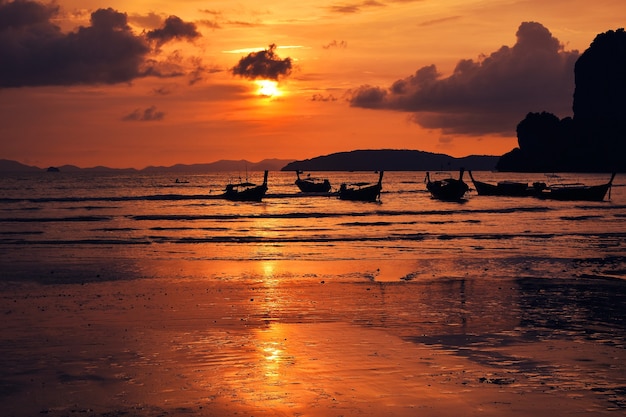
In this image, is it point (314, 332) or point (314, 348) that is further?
point (314, 332)

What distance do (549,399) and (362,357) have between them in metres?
3.80

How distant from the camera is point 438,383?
12.6 meters

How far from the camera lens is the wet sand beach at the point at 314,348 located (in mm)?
11633

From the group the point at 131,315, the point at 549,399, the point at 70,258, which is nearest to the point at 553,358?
the point at 549,399

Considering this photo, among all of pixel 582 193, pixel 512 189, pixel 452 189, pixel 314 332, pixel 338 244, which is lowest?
pixel 338 244

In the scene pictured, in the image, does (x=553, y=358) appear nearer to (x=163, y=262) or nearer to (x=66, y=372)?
(x=66, y=372)

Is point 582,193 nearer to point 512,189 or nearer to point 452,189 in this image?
point 452,189

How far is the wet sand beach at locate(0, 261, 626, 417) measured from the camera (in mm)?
11633

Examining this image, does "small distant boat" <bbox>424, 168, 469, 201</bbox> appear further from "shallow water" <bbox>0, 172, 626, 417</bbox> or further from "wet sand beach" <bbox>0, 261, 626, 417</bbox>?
"wet sand beach" <bbox>0, 261, 626, 417</bbox>

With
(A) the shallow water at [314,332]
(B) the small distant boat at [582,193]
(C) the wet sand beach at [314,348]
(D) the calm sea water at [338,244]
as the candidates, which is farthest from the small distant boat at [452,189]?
(C) the wet sand beach at [314,348]

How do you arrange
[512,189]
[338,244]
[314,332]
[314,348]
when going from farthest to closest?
1. [512,189]
2. [338,244]
3. [314,332]
4. [314,348]

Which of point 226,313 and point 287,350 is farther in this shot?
point 226,313

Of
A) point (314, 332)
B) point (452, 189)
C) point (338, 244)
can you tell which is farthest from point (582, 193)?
point (314, 332)

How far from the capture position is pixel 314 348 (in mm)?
15031
